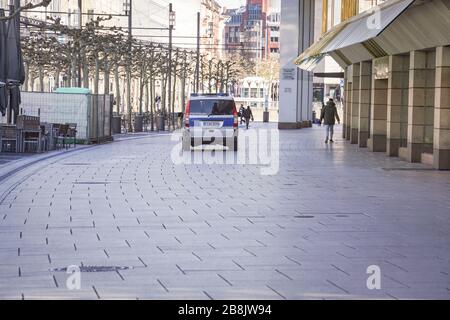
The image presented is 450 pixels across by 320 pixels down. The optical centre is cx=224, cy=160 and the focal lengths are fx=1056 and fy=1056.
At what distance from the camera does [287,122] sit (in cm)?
6012

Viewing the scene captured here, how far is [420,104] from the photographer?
28.2 metres

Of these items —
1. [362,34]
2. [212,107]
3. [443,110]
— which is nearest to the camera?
[443,110]

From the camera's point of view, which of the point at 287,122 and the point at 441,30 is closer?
the point at 441,30

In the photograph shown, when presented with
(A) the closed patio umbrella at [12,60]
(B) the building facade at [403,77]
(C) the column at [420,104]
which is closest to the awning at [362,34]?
(B) the building facade at [403,77]

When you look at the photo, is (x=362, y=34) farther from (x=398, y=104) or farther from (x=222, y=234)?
(x=222, y=234)

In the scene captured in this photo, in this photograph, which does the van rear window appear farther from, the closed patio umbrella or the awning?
the closed patio umbrella

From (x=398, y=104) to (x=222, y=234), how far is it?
1933 cm

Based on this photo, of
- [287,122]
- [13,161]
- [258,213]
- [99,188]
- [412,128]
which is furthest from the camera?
[287,122]

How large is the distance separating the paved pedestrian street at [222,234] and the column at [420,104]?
4.52m

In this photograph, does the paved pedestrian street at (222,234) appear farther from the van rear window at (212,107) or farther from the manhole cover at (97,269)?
the van rear window at (212,107)

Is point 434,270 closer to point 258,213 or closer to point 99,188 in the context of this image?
point 258,213

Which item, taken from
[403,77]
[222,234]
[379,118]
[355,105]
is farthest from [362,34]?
[222,234]
